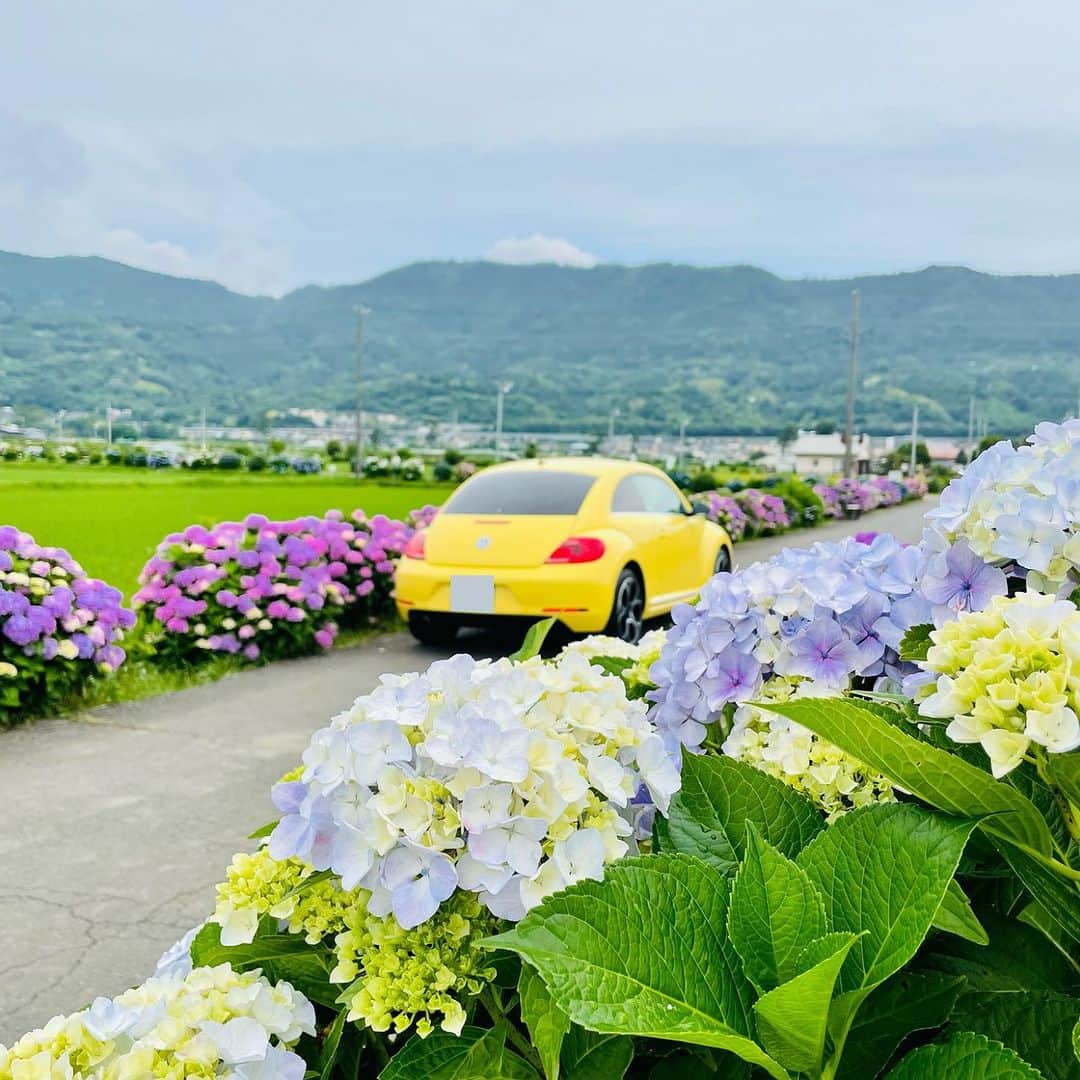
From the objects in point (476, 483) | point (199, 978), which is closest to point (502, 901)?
point (199, 978)

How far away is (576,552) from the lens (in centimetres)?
849

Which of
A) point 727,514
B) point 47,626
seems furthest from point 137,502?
point 47,626

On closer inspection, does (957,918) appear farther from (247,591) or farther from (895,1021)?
(247,591)

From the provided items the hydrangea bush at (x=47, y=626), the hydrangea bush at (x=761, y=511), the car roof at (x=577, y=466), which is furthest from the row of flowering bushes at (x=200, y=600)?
the hydrangea bush at (x=761, y=511)

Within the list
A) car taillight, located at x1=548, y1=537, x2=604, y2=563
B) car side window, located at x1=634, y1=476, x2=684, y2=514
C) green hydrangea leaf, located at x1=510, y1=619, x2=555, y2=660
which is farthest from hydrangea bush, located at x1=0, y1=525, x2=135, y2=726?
green hydrangea leaf, located at x1=510, y1=619, x2=555, y2=660

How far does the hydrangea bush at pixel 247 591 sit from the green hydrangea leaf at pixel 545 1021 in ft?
25.8

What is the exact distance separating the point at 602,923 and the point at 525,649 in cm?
71

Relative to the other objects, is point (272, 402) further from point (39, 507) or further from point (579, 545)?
point (579, 545)

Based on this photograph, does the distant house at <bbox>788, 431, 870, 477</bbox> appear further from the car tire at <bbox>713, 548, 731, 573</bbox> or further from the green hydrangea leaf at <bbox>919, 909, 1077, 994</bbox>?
the green hydrangea leaf at <bbox>919, 909, 1077, 994</bbox>

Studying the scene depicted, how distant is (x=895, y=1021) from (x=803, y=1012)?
24 centimetres

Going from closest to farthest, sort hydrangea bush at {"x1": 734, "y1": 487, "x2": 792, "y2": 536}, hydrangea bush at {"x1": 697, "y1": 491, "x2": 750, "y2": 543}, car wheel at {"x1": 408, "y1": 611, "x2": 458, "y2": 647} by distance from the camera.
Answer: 1. car wheel at {"x1": 408, "y1": 611, "x2": 458, "y2": 647}
2. hydrangea bush at {"x1": 697, "y1": 491, "x2": 750, "y2": 543}
3. hydrangea bush at {"x1": 734, "y1": 487, "x2": 792, "y2": 536}

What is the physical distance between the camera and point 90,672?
7.18m

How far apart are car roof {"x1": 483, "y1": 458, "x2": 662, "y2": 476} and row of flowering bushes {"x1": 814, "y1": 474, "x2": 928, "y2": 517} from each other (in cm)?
1829

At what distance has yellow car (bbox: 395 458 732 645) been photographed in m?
8.41
